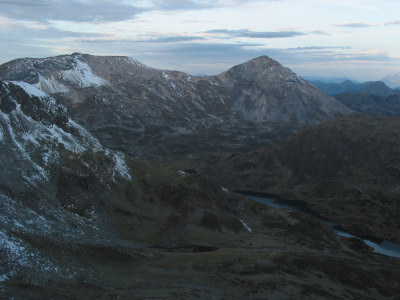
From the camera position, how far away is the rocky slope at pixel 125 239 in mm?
111250

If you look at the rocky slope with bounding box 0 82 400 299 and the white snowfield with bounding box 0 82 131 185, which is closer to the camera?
the rocky slope with bounding box 0 82 400 299

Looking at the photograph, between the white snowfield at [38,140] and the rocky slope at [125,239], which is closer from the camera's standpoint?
the rocky slope at [125,239]

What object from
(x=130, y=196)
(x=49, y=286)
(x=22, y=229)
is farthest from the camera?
(x=130, y=196)

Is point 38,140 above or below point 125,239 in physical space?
above

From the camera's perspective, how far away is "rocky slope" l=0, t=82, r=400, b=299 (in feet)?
365

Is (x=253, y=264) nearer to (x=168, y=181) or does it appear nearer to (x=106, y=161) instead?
(x=168, y=181)

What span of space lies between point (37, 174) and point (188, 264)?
2919 inches

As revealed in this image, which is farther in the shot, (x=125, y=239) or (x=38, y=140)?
(x=38, y=140)

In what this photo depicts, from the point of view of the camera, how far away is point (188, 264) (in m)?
131

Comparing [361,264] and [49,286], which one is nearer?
[49,286]

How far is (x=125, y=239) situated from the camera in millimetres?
151375

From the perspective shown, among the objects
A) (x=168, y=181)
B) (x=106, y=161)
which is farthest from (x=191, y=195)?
(x=106, y=161)

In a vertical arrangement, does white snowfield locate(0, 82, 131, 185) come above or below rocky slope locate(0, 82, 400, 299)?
above

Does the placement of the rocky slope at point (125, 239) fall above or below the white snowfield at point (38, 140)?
below
